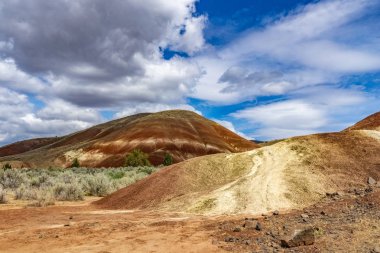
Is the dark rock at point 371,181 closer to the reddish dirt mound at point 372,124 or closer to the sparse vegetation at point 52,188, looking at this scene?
the reddish dirt mound at point 372,124

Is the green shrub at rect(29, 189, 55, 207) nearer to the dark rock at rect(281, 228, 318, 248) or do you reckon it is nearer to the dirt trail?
the dirt trail

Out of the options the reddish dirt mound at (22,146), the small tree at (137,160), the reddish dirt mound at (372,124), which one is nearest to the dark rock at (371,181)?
the reddish dirt mound at (372,124)

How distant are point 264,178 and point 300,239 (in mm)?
8343

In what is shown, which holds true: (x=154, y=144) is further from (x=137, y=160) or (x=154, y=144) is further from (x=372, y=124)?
(x=372, y=124)

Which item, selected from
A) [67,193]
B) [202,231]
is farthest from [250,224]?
[67,193]

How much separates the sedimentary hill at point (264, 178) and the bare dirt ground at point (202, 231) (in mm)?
1259

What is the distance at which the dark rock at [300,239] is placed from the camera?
8.88 meters

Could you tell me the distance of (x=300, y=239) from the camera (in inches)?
351

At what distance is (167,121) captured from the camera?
102m

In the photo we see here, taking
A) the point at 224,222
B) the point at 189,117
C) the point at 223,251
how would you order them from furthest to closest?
the point at 189,117 → the point at 224,222 → the point at 223,251

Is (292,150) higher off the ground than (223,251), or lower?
higher

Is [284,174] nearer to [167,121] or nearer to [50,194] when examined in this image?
[50,194]

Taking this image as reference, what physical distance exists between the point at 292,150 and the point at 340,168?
10.5 feet

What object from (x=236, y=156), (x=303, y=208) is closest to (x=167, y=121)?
(x=236, y=156)
